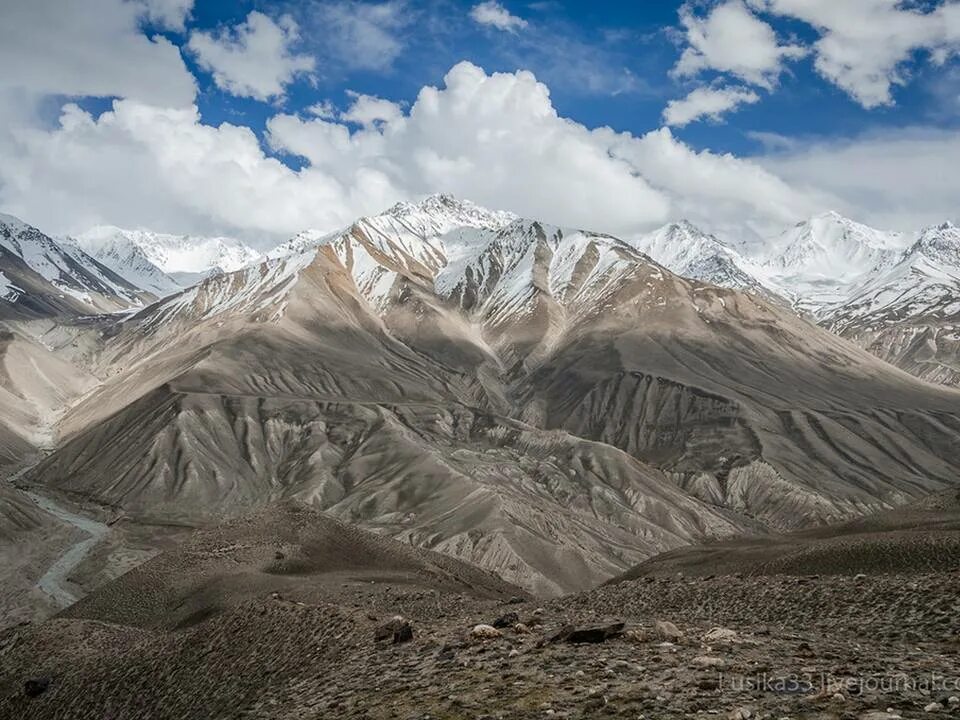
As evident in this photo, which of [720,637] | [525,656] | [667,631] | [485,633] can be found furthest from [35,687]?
[720,637]

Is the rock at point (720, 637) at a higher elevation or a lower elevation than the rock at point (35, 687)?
higher

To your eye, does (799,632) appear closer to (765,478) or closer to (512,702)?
(512,702)

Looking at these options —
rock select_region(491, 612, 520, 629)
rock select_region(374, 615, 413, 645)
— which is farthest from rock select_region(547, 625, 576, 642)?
rock select_region(374, 615, 413, 645)

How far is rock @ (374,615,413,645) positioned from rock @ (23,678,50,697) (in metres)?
16.7

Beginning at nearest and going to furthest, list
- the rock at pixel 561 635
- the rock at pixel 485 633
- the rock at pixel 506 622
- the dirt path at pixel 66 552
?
the rock at pixel 561 635 < the rock at pixel 485 633 < the rock at pixel 506 622 < the dirt path at pixel 66 552

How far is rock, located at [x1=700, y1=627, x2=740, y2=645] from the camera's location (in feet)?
64.3

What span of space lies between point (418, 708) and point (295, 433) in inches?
6817

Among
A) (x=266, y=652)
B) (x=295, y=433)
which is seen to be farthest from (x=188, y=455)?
(x=266, y=652)

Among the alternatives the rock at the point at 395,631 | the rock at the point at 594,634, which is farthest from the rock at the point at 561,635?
the rock at the point at 395,631

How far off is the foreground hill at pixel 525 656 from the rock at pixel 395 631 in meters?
0.07

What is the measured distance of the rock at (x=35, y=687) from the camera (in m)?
33.5

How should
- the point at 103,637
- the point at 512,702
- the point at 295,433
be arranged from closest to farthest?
the point at 512,702, the point at 103,637, the point at 295,433

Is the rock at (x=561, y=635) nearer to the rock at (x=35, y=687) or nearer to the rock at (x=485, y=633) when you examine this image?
the rock at (x=485, y=633)

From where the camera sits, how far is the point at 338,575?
2100 inches
